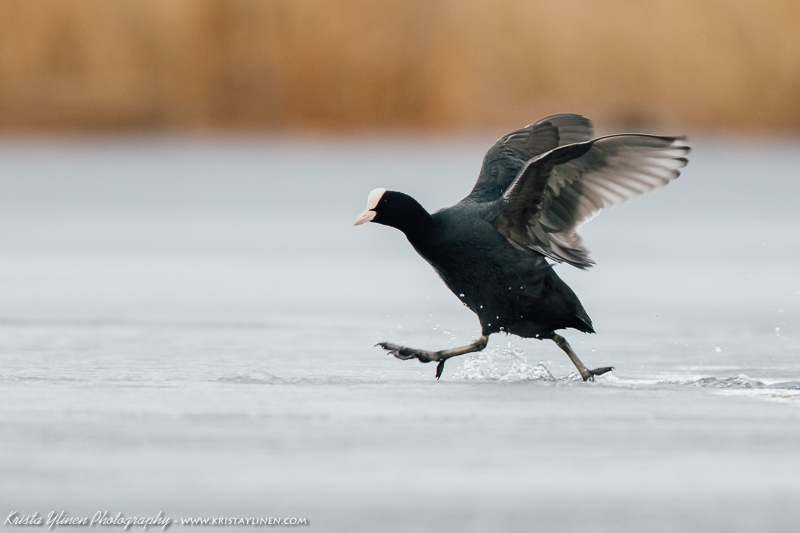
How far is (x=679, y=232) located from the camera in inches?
592

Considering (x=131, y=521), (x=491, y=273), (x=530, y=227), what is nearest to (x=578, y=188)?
(x=530, y=227)

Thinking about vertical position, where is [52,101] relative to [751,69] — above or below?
below

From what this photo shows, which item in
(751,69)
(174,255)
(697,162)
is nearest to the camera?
(174,255)

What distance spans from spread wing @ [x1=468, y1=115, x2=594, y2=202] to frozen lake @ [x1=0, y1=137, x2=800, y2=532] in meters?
0.84

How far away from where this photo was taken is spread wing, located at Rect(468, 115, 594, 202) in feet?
22.7

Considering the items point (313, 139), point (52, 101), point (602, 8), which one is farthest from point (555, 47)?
point (52, 101)

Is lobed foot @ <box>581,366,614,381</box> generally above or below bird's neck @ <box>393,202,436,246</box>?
below

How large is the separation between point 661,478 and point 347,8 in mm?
60711

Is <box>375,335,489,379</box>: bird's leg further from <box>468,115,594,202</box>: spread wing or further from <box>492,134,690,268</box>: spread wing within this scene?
<box>468,115,594,202</box>: spread wing

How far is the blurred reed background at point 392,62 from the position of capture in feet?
187

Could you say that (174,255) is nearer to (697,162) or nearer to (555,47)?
(697,162)

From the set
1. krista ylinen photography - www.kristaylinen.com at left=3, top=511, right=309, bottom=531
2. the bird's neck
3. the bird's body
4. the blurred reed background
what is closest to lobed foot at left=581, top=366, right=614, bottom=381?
the bird's body

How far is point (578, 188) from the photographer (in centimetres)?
650

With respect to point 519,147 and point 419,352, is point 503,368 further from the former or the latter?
point 519,147
